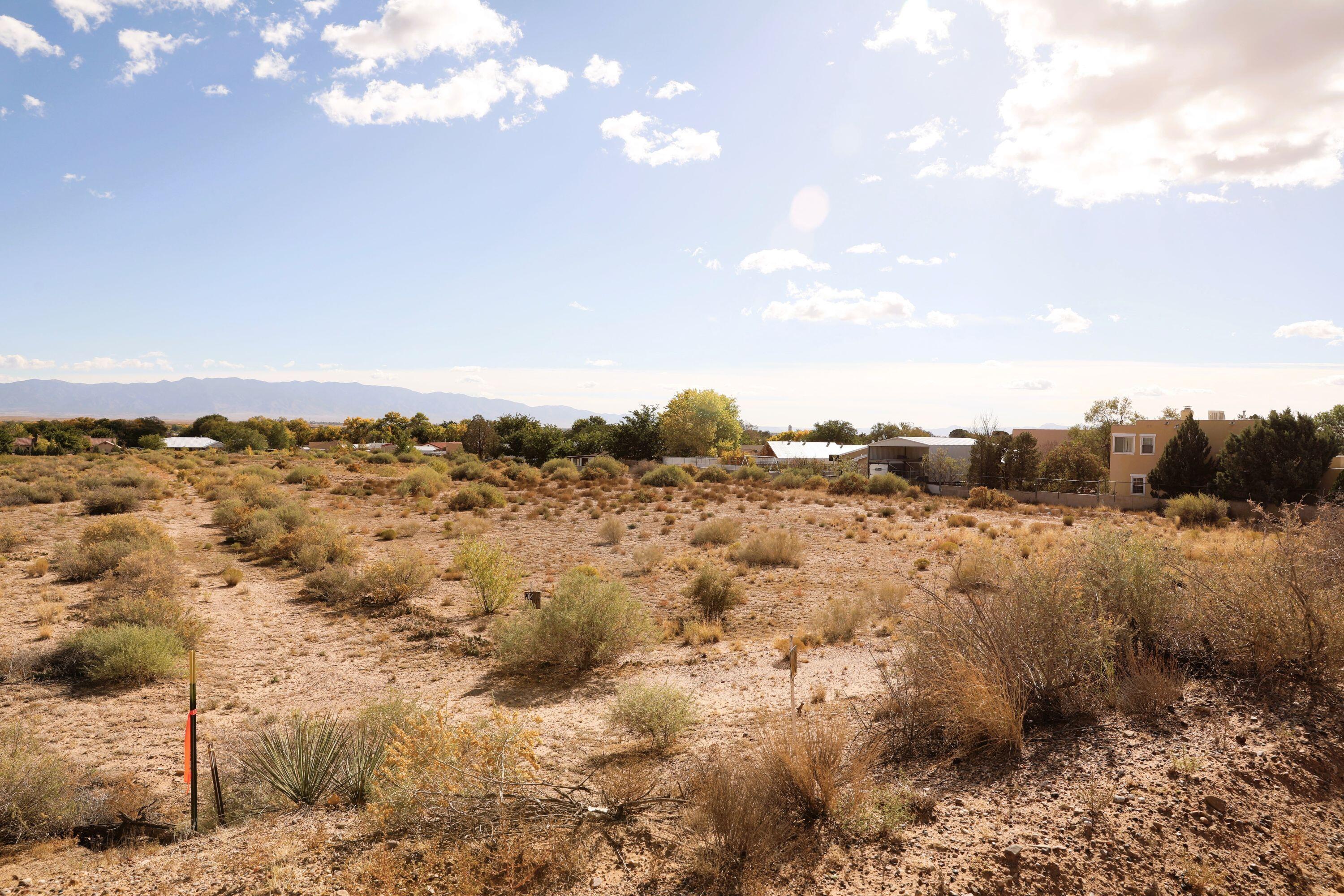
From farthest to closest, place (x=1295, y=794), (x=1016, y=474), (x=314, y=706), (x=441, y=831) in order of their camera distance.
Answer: (x=1016, y=474)
(x=314, y=706)
(x=441, y=831)
(x=1295, y=794)

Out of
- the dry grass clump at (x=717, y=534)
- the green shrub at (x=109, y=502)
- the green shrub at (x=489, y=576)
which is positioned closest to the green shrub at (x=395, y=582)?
the green shrub at (x=489, y=576)

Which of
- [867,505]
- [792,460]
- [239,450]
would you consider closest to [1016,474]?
[867,505]

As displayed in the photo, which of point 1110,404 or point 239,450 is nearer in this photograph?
point 239,450

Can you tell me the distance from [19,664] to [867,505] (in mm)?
29520

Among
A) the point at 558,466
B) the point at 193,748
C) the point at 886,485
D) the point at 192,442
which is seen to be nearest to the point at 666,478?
the point at 558,466

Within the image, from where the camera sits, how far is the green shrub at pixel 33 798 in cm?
538

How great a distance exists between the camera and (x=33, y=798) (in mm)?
5598

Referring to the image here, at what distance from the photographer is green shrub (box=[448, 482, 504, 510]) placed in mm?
28359

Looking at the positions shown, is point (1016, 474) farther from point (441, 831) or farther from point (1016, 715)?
point (441, 831)

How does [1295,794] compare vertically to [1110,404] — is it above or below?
below

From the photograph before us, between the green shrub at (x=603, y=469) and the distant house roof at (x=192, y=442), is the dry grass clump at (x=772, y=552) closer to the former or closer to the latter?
the green shrub at (x=603, y=469)

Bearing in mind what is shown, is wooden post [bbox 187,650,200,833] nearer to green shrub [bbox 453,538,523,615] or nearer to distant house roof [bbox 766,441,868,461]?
green shrub [bbox 453,538,523,615]

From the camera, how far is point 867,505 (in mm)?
32156

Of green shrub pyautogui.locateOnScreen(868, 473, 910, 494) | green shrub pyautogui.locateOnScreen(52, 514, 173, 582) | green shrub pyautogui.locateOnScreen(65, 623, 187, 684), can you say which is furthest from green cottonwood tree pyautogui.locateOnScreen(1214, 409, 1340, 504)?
green shrub pyautogui.locateOnScreen(52, 514, 173, 582)
